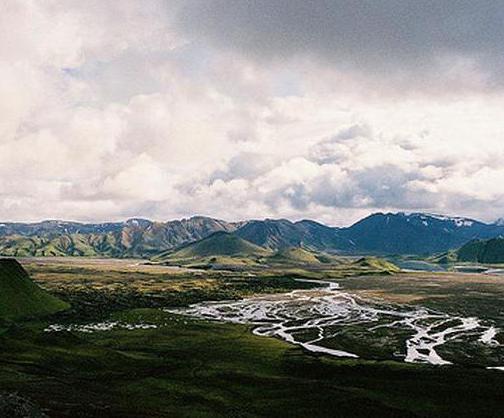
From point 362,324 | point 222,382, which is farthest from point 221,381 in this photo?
point 362,324

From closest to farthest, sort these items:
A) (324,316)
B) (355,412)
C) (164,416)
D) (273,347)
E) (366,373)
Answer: (164,416), (355,412), (366,373), (273,347), (324,316)

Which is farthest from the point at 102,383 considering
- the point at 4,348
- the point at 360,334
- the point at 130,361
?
the point at 360,334

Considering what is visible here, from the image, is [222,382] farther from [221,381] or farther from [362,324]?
[362,324]

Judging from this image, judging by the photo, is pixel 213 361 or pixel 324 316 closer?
pixel 213 361

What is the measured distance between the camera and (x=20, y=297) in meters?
163

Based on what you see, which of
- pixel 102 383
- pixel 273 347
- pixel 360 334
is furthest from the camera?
pixel 360 334

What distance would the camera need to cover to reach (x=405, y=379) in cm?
8569

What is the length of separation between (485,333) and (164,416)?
106222 mm

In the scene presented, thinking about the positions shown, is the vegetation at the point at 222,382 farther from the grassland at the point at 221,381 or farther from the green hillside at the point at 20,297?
the green hillside at the point at 20,297

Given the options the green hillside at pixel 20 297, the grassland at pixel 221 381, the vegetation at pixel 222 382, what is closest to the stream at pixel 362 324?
the grassland at pixel 221 381

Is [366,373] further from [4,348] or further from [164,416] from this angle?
[4,348]

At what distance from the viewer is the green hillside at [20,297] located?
6112 inches


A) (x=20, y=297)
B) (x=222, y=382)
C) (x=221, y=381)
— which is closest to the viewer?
(x=222, y=382)

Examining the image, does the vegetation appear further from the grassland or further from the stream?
the stream
